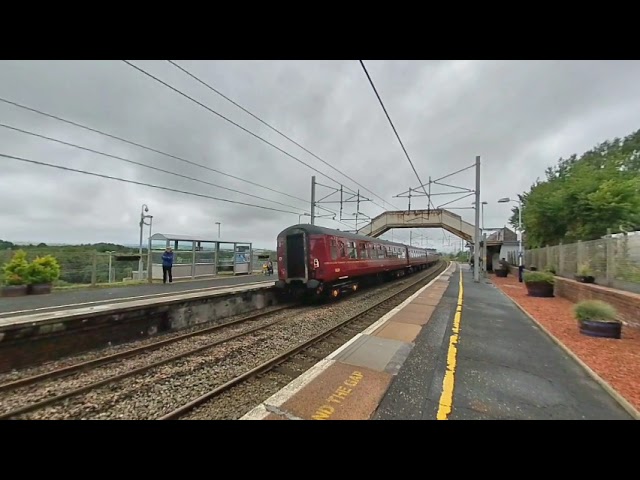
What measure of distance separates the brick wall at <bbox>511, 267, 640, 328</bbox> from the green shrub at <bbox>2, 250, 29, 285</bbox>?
61.9 feet

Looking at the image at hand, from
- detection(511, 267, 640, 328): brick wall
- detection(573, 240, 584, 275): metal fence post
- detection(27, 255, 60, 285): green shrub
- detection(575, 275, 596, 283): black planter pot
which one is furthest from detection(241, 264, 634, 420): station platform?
detection(27, 255, 60, 285): green shrub

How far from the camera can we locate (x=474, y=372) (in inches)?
175

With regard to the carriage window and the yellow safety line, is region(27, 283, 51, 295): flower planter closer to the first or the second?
the carriage window

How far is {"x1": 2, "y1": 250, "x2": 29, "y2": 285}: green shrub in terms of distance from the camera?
10.8 meters

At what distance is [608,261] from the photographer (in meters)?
9.64

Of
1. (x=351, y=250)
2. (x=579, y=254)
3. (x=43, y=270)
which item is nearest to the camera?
(x=43, y=270)

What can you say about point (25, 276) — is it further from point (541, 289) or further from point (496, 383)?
point (541, 289)

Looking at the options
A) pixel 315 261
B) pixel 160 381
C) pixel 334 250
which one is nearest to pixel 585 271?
pixel 334 250

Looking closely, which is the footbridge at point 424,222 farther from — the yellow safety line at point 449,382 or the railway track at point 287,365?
the yellow safety line at point 449,382

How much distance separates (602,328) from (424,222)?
28.3 meters
